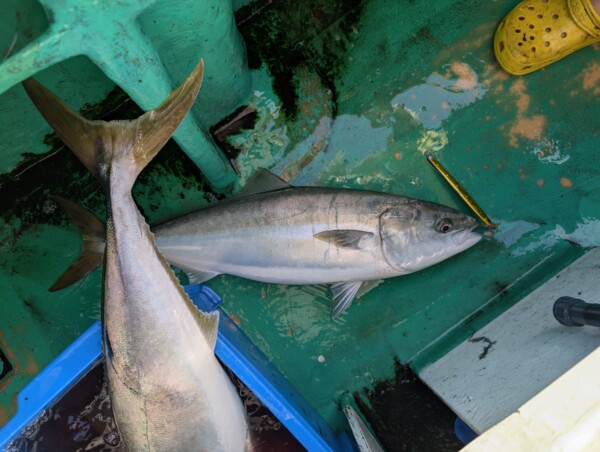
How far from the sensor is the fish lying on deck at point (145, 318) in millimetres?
2061

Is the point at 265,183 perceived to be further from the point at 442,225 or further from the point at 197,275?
the point at 442,225

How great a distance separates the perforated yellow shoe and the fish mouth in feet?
3.47

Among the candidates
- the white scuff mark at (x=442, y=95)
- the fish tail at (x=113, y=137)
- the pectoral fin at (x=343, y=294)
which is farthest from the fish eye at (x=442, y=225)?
the fish tail at (x=113, y=137)

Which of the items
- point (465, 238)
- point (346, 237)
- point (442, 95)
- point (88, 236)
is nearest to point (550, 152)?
point (442, 95)

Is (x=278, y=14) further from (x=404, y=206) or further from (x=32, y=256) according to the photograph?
(x=32, y=256)

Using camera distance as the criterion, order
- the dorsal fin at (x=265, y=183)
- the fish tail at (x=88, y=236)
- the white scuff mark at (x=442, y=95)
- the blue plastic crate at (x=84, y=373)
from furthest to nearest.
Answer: the white scuff mark at (x=442, y=95)
the dorsal fin at (x=265, y=183)
the fish tail at (x=88, y=236)
the blue plastic crate at (x=84, y=373)

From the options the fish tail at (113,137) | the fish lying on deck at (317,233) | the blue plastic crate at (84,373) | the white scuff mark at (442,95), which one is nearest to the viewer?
the fish tail at (113,137)

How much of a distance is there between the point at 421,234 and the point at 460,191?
507 millimetres

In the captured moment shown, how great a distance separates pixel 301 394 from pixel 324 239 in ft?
3.23

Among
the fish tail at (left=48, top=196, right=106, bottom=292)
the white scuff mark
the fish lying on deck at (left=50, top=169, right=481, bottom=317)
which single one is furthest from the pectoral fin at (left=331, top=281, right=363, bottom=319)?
the fish tail at (left=48, top=196, right=106, bottom=292)

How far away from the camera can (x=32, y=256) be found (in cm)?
301

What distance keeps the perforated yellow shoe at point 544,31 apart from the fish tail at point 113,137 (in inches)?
79.4

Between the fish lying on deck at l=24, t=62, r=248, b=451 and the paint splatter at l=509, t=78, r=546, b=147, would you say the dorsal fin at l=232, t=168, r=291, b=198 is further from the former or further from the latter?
the paint splatter at l=509, t=78, r=546, b=147

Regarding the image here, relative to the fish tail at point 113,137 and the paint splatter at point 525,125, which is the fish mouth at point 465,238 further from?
the fish tail at point 113,137
